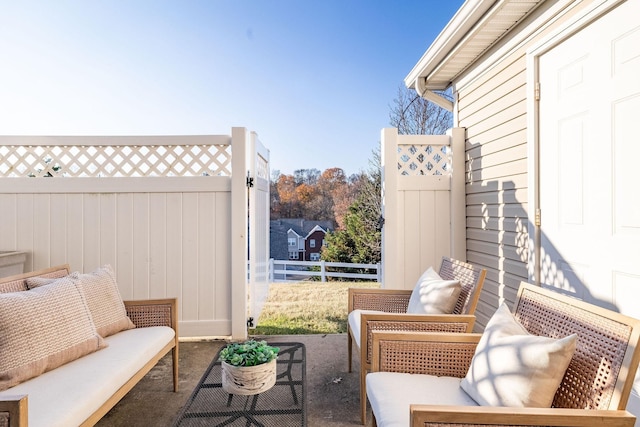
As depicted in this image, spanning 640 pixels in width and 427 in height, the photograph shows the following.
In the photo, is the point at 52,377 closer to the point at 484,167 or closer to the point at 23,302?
the point at 23,302

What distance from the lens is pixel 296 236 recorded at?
43.1 feet

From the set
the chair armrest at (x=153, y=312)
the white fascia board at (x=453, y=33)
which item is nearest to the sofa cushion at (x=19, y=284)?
the chair armrest at (x=153, y=312)

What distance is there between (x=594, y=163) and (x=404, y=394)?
174 cm

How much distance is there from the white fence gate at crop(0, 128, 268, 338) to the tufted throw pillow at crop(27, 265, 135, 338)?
1.00 m

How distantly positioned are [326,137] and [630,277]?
1119 cm

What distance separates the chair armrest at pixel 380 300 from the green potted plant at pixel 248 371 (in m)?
1.14

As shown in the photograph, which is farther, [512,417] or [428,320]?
[428,320]

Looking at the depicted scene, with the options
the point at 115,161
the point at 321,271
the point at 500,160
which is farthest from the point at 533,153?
the point at 321,271

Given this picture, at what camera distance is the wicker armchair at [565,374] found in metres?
1.03

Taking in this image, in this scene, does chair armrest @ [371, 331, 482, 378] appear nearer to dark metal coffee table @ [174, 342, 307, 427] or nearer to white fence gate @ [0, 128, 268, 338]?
dark metal coffee table @ [174, 342, 307, 427]

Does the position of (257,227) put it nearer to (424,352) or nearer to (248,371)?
(248,371)

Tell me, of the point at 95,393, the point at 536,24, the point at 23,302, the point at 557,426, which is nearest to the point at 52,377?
the point at 95,393

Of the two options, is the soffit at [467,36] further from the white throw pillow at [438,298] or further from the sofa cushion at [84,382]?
the sofa cushion at [84,382]

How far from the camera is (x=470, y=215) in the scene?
3455mm
